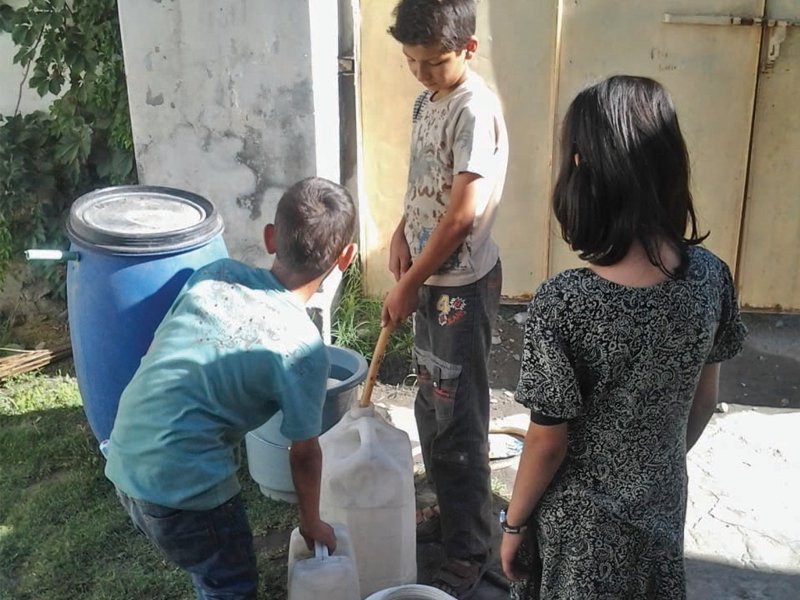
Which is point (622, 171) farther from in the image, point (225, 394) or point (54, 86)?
point (54, 86)

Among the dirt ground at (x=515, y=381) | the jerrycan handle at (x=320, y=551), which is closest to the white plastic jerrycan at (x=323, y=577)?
the jerrycan handle at (x=320, y=551)

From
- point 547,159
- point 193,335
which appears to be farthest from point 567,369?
point 547,159

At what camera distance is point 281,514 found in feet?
10.4

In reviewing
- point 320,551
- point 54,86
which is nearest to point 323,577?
point 320,551

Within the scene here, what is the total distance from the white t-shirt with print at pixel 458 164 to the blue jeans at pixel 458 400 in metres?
0.07

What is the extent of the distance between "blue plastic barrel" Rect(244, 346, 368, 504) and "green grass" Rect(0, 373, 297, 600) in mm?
76

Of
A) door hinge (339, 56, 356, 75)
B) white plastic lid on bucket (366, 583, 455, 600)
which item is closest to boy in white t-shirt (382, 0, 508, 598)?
white plastic lid on bucket (366, 583, 455, 600)

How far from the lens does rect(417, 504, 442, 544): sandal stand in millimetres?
3039

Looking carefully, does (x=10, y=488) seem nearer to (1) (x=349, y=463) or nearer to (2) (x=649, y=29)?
(1) (x=349, y=463)

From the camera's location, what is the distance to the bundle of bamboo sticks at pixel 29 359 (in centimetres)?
412

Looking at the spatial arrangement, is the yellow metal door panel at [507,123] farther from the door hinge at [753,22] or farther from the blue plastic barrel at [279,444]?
the blue plastic barrel at [279,444]

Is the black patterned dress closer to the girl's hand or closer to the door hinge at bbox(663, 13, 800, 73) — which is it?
the girl's hand

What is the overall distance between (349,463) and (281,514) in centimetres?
77

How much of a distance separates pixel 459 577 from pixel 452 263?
1.01 m
